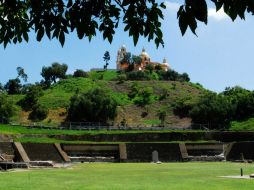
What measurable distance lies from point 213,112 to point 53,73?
5599 cm

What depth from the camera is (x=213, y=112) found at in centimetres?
7931

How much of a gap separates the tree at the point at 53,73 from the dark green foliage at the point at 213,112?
5041 centimetres

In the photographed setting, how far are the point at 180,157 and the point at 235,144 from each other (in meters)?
8.01

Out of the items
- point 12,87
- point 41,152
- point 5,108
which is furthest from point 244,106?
point 12,87

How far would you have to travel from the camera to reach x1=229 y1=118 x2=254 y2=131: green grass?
74881 mm

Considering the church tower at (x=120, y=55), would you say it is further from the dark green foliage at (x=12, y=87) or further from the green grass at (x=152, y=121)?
the green grass at (x=152, y=121)

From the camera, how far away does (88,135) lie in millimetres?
Result: 65938

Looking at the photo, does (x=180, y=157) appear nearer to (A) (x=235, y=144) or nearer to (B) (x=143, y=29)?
(A) (x=235, y=144)

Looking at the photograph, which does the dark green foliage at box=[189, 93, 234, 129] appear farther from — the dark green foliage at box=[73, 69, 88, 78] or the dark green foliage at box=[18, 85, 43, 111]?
the dark green foliage at box=[73, 69, 88, 78]

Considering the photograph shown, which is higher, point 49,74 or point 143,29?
point 49,74

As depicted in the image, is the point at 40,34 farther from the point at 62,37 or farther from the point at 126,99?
the point at 126,99

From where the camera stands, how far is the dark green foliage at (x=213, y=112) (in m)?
79.4

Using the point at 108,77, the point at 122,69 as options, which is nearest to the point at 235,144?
the point at 108,77

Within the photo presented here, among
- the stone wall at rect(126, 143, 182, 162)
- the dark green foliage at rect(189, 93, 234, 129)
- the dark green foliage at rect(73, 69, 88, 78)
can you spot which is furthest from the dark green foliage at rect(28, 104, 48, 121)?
the dark green foliage at rect(73, 69, 88, 78)
